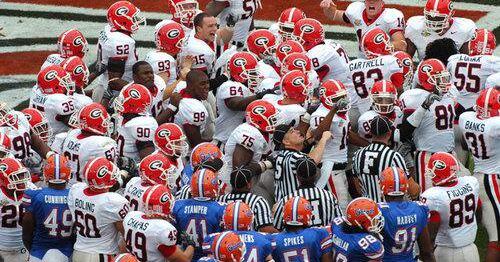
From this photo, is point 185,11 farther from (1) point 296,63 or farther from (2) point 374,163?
(2) point 374,163

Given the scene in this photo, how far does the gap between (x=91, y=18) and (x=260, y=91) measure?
6227 mm

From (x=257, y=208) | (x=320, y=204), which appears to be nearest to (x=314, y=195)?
(x=320, y=204)

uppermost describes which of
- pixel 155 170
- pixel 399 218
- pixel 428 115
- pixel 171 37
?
pixel 171 37

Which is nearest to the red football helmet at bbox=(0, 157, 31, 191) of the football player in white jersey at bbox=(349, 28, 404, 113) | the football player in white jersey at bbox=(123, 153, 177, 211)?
the football player in white jersey at bbox=(123, 153, 177, 211)

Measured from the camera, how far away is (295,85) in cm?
1302

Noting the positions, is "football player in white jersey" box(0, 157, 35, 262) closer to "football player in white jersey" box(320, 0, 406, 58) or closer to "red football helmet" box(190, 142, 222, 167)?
"red football helmet" box(190, 142, 222, 167)

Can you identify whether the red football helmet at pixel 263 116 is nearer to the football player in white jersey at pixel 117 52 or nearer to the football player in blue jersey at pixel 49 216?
the football player in blue jersey at pixel 49 216

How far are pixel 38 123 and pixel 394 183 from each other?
4.05 metres

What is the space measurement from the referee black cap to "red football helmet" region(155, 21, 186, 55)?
339 cm

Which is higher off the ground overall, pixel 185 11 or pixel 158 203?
pixel 185 11

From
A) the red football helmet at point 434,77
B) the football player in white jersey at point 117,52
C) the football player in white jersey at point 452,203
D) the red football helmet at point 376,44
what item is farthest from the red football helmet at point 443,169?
the football player in white jersey at point 117,52

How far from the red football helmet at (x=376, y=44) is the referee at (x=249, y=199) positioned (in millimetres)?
2861

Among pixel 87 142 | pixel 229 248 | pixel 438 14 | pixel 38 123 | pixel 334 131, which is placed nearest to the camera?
pixel 229 248

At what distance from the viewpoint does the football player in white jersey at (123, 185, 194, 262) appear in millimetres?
10961
